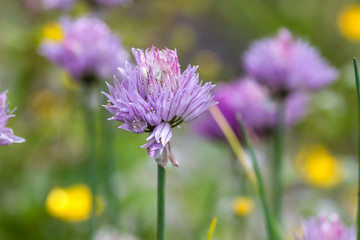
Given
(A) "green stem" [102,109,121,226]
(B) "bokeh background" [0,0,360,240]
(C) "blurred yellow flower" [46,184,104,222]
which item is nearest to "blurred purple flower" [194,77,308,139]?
(B) "bokeh background" [0,0,360,240]

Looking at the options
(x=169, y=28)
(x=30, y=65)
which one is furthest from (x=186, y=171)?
(x=169, y=28)

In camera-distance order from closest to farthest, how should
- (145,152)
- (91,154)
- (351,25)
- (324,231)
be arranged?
(324,231), (91,154), (145,152), (351,25)

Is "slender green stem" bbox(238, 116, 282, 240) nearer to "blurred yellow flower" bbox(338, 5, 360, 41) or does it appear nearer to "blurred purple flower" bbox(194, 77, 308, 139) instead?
"blurred purple flower" bbox(194, 77, 308, 139)

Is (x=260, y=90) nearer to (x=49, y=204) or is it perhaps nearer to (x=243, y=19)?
(x=49, y=204)

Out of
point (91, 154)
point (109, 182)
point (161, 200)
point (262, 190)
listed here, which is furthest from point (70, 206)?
point (161, 200)

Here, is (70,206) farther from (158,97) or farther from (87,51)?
(158,97)

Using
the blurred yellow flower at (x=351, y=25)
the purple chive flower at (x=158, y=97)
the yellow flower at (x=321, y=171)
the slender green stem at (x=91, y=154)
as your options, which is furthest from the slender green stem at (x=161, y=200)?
the blurred yellow flower at (x=351, y=25)

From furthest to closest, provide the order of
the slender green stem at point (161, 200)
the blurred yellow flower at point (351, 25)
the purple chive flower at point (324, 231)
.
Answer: the blurred yellow flower at point (351, 25) < the purple chive flower at point (324, 231) < the slender green stem at point (161, 200)

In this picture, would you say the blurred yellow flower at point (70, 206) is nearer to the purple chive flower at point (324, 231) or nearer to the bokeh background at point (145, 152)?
the bokeh background at point (145, 152)
